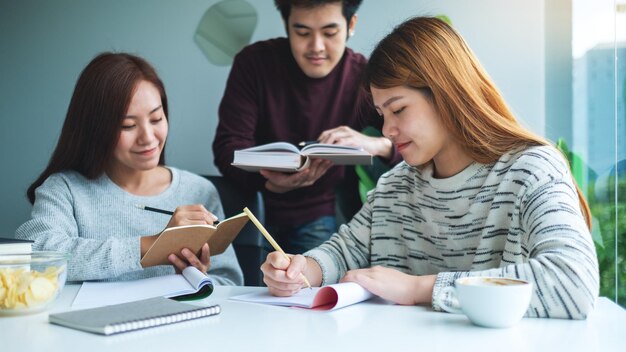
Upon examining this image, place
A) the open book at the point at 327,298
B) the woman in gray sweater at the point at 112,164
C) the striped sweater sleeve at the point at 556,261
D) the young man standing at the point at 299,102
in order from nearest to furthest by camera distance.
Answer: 1. the striped sweater sleeve at the point at 556,261
2. the open book at the point at 327,298
3. the woman in gray sweater at the point at 112,164
4. the young man standing at the point at 299,102

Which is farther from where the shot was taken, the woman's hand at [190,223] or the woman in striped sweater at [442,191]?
the woman's hand at [190,223]

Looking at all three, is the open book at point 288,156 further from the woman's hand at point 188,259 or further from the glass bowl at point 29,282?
the glass bowl at point 29,282

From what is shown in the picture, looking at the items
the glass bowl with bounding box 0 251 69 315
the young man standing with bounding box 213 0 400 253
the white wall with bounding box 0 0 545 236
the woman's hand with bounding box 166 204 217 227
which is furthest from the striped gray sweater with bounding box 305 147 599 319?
the white wall with bounding box 0 0 545 236

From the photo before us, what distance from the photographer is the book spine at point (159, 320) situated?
104 centimetres

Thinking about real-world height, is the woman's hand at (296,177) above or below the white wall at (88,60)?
below

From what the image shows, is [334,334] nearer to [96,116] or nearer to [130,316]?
[130,316]

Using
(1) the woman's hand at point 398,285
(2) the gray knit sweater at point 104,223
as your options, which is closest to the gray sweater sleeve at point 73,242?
(2) the gray knit sweater at point 104,223

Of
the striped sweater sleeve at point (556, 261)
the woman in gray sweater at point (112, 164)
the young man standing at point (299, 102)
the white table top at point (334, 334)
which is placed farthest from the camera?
the young man standing at point (299, 102)

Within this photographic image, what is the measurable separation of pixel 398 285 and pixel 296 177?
0.98 m

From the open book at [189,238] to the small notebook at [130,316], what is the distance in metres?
0.37

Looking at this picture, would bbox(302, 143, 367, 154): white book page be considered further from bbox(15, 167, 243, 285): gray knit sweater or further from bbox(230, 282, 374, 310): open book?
bbox(230, 282, 374, 310): open book

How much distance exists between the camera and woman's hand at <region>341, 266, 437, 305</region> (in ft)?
4.19

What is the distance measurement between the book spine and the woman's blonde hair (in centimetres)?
67

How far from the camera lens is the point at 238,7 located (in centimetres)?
310
